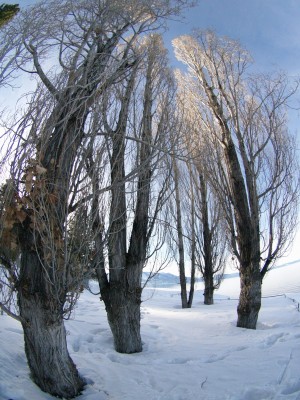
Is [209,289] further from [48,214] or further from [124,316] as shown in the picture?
[48,214]

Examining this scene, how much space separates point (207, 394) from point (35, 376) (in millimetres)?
1967

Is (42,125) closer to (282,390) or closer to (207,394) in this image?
(207,394)

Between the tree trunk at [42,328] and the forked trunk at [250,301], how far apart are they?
15.7ft

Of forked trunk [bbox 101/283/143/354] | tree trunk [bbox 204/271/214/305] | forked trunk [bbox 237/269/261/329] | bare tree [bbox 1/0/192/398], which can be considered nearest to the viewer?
bare tree [bbox 1/0/192/398]

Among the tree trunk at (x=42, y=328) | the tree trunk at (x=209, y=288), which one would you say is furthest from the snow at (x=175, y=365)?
the tree trunk at (x=209, y=288)

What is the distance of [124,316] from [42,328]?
2.35 m

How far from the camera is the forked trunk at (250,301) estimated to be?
7.68m

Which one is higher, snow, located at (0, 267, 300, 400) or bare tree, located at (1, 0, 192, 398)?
bare tree, located at (1, 0, 192, 398)

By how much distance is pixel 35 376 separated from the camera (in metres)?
3.92

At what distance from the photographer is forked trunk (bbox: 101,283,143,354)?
234 inches

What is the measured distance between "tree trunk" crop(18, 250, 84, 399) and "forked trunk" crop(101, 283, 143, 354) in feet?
6.62

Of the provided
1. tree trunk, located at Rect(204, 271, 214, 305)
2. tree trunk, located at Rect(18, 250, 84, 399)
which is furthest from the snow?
tree trunk, located at Rect(204, 271, 214, 305)

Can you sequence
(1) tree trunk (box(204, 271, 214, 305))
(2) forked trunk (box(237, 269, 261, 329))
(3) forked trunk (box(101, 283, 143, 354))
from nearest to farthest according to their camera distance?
1. (3) forked trunk (box(101, 283, 143, 354))
2. (2) forked trunk (box(237, 269, 261, 329))
3. (1) tree trunk (box(204, 271, 214, 305))

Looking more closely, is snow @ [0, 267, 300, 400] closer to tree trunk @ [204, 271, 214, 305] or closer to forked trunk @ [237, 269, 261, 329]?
forked trunk @ [237, 269, 261, 329]
